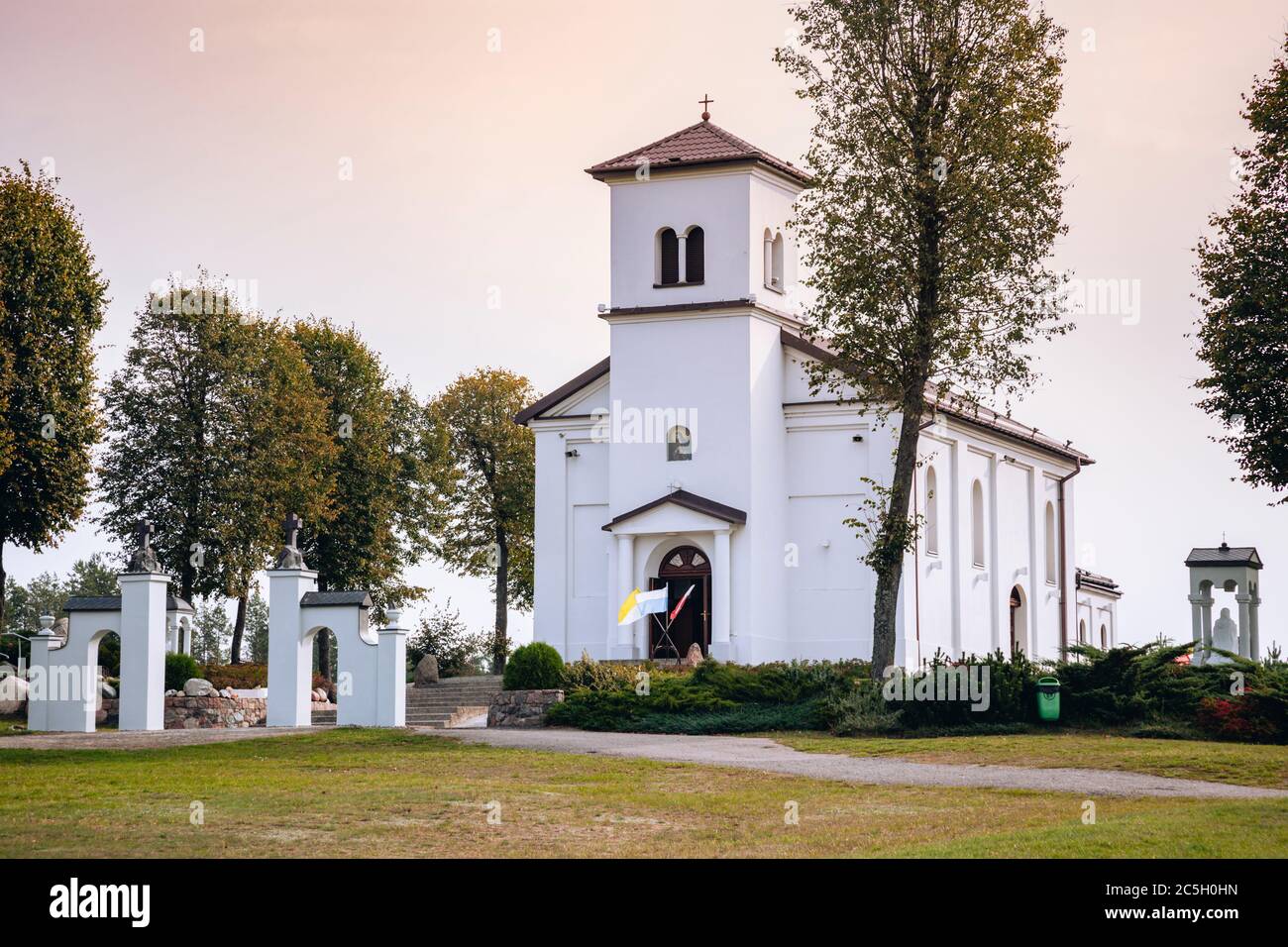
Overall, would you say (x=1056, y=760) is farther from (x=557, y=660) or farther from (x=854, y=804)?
(x=557, y=660)

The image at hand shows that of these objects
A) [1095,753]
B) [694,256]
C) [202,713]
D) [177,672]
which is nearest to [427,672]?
[177,672]

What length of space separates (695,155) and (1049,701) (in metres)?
19.2

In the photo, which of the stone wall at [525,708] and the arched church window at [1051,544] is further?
the arched church window at [1051,544]

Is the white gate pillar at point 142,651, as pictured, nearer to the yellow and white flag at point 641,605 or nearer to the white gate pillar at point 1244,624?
the yellow and white flag at point 641,605

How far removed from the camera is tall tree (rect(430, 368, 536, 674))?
60.5 m

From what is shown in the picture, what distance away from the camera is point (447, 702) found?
39.1 meters

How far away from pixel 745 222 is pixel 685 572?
867cm

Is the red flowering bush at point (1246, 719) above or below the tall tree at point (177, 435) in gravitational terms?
below

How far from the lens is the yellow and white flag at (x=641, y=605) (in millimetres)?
39469

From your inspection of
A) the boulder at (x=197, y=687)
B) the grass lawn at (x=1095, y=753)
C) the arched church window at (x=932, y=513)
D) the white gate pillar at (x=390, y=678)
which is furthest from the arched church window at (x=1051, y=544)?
the white gate pillar at (x=390, y=678)

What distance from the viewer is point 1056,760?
2289 cm

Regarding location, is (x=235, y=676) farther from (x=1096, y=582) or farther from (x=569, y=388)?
(x=1096, y=582)

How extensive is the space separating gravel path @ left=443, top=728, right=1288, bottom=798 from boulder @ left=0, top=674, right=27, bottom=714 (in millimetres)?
12386

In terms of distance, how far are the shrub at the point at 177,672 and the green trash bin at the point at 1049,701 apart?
67.2 feet
